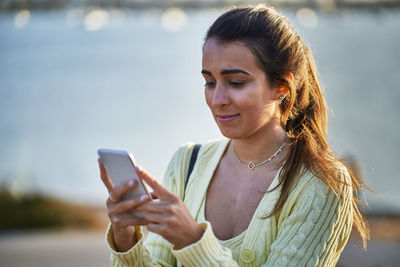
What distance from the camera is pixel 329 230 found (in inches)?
59.5

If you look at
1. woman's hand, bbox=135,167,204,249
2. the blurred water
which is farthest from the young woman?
the blurred water

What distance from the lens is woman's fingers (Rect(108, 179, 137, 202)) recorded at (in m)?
1.34

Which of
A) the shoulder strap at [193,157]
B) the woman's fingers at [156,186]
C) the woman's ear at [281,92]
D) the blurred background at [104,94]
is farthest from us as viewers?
the blurred background at [104,94]

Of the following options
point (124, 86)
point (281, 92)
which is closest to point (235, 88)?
point (281, 92)

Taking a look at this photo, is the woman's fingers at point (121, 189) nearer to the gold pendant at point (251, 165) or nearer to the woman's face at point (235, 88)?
the woman's face at point (235, 88)

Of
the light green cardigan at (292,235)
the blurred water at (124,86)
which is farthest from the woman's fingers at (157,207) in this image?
the blurred water at (124,86)

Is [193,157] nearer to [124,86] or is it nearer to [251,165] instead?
[251,165]

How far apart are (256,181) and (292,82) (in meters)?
0.37

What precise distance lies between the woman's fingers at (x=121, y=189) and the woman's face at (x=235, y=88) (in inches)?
15.9

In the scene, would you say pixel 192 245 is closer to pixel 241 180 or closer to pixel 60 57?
pixel 241 180

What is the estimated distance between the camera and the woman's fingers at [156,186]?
4.23 ft

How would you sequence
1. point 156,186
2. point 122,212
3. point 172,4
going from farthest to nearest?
point 172,4
point 122,212
point 156,186

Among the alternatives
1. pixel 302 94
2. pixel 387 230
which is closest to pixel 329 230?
pixel 302 94

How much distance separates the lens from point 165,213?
131 centimetres
